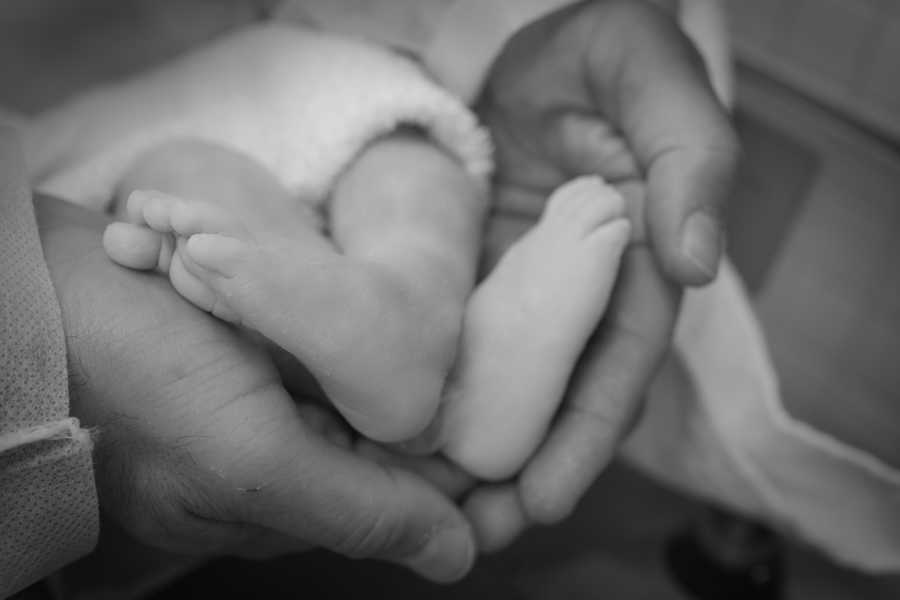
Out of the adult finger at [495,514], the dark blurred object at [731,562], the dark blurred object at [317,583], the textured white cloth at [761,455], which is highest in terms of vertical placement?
the adult finger at [495,514]

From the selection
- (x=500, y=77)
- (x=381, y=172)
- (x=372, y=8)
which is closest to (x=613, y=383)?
(x=381, y=172)

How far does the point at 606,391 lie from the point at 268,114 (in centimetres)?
38

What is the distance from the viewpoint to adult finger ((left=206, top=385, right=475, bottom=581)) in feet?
1.59

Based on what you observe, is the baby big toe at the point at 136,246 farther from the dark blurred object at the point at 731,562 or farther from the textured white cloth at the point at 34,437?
the dark blurred object at the point at 731,562

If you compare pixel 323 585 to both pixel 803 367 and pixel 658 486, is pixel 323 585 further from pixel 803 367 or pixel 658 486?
pixel 803 367

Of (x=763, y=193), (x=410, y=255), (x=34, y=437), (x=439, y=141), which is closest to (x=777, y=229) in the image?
(x=763, y=193)

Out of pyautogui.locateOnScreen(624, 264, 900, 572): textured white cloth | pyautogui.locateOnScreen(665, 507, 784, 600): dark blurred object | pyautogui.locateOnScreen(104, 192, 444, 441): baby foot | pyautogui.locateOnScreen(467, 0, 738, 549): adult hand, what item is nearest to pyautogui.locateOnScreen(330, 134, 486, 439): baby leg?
pyautogui.locateOnScreen(104, 192, 444, 441): baby foot

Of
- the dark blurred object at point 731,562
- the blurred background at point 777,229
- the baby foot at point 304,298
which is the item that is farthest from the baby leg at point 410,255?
the dark blurred object at point 731,562

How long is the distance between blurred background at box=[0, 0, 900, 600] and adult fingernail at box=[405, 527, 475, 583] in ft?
1.22

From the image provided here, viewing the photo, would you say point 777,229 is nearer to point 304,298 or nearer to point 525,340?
point 525,340

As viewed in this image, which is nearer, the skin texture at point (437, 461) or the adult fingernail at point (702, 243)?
the skin texture at point (437, 461)

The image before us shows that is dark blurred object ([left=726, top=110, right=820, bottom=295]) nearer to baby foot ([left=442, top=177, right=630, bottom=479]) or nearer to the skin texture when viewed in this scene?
the skin texture

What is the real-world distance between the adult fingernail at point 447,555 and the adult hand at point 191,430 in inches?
1.0

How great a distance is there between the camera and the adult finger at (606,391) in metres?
0.60
